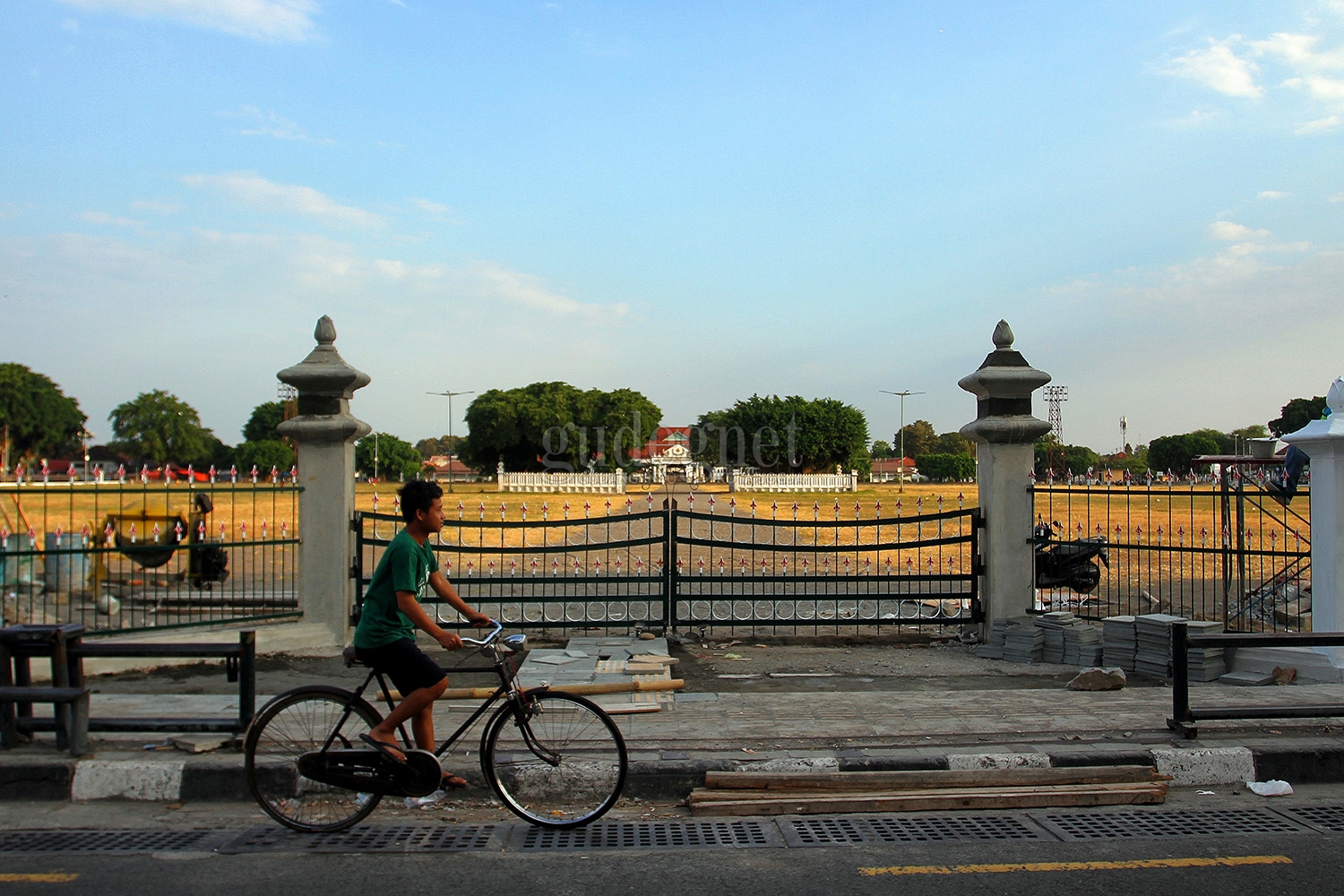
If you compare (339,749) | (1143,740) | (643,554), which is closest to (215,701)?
(339,749)

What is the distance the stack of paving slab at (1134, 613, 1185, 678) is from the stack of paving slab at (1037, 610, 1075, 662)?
800mm

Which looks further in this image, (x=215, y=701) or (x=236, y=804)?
(x=215, y=701)

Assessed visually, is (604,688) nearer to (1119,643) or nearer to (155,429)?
(1119,643)

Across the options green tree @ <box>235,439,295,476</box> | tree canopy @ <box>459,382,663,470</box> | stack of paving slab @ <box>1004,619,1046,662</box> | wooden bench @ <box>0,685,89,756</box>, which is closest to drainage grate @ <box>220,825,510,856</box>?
wooden bench @ <box>0,685,89,756</box>

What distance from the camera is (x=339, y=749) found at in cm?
510

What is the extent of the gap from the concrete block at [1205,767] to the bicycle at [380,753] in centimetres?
360

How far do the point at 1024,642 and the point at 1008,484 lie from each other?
1.78 meters

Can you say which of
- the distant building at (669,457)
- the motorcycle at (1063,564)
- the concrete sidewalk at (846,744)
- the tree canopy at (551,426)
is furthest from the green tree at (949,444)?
the concrete sidewalk at (846,744)

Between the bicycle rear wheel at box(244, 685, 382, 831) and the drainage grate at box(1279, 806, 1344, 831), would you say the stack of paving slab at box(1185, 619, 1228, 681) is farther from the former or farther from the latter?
the bicycle rear wheel at box(244, 685, 382, 831)

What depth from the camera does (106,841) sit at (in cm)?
505

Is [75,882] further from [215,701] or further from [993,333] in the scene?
[993,333]

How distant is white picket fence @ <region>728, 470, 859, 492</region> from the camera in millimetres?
62406

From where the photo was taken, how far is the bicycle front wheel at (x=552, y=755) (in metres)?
5.08

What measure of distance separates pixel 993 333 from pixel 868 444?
7754cm
